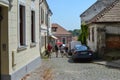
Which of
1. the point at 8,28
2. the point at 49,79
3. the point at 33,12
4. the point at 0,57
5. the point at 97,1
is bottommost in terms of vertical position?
the point at 49,79

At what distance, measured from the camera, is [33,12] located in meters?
20.4

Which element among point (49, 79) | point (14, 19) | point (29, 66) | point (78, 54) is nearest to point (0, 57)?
point (14, 19)

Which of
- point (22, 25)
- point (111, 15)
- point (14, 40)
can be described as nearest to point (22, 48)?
point (22, 25)

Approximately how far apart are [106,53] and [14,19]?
57.0 ft

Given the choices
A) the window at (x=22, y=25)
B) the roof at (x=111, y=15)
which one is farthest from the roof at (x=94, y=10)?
the window at (x=22, y=25)

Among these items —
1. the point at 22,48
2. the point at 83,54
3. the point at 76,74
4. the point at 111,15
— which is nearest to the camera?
the point at 22,48

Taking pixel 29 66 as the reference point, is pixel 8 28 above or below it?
above

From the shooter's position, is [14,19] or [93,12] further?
[93,12]

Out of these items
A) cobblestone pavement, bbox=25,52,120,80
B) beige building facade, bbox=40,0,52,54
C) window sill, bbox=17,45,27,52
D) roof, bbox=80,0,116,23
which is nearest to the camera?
window sill, bbox=17,45,27,52

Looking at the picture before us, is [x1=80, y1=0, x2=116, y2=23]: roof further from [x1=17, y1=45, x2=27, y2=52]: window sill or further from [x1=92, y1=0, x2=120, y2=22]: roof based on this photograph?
[x1=17, y1=45, x2=27, y2=52]: window sill

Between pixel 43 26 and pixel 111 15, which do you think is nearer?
pixel 111 15

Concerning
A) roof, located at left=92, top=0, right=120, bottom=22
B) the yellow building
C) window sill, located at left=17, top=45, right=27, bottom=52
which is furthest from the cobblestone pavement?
roof, located at left=92, top=0, right=120, bottom=22

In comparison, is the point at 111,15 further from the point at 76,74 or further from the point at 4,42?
the point at 4,42

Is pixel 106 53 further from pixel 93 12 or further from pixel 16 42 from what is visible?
pixel 93 12
